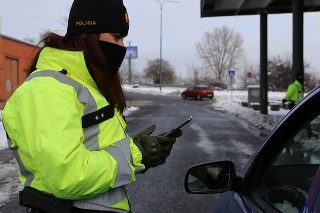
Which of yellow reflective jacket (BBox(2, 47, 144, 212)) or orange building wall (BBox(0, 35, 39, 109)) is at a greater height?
orange building wall (BBox(0, 35, 39, 109))

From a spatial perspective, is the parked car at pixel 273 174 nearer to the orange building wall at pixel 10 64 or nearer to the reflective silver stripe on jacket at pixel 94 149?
the reflective silver stripe on jacket at pixel 94 149

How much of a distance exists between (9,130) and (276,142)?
1.20 m

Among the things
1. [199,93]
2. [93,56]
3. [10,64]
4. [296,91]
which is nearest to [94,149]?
[93,56]

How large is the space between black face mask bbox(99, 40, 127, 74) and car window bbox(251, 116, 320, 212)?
0.90m

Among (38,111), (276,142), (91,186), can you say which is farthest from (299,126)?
(38,111)

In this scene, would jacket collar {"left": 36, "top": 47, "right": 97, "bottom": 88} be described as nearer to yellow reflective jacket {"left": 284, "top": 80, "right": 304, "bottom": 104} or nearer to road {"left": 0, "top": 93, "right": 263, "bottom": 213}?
road {"left": 0, "top": 93, "right": 263, "bottom": 213}

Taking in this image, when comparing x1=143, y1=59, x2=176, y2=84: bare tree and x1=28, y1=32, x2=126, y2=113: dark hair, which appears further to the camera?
x1=143, y1=59, x2=176, y2=84: bare tree

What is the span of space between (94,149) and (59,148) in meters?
0.21

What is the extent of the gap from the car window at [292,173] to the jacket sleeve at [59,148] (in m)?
0.74

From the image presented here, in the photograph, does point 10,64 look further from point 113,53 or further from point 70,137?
point 70,137

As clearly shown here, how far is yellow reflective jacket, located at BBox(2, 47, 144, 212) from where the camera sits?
5.01 feet

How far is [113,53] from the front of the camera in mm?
1899

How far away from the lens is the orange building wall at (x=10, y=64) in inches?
794

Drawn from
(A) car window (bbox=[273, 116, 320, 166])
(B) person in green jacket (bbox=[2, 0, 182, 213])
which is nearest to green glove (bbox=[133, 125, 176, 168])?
(B) person in green jacket (bbox=[2, 0, 182, 213])
